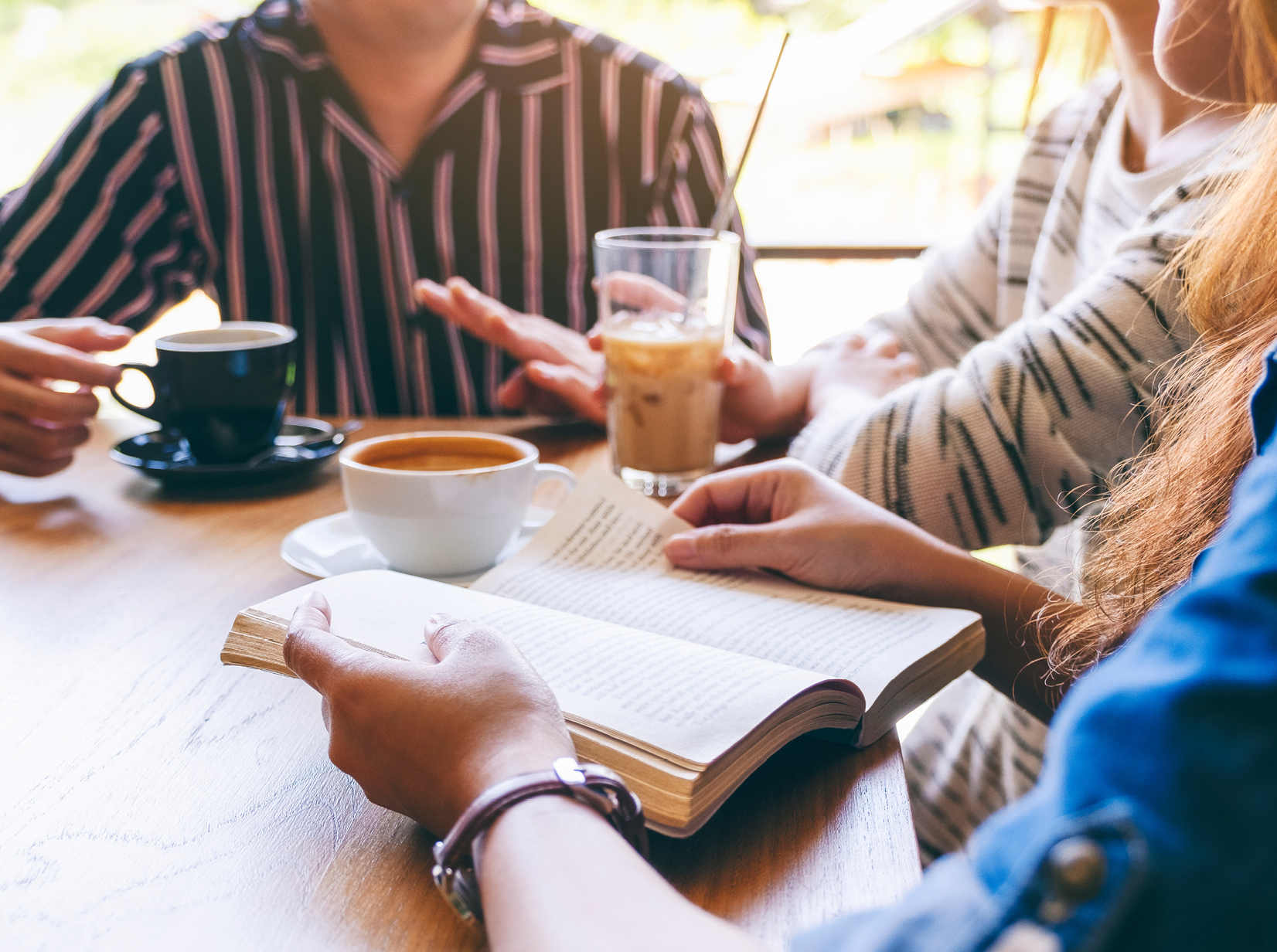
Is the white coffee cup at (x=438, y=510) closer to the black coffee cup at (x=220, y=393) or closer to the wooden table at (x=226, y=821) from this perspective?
the wooden table at (x=226, y=821)

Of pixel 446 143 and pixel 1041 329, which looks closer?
pixel 1041 329

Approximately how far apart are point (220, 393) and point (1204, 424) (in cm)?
77

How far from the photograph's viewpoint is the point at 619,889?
1.07 ft

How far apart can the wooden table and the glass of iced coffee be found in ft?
1.32

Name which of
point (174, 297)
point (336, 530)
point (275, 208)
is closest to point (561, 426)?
point (336, 530)

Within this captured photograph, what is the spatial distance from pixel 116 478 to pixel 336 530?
0.32m

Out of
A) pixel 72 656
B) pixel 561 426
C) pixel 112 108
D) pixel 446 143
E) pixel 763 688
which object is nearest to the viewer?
pixel 763 688

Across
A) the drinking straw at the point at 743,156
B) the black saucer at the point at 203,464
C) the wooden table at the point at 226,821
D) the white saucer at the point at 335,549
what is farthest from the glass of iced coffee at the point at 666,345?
the wooden table at the point at 226,821

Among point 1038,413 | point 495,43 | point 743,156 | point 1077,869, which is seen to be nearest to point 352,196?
point 495,43

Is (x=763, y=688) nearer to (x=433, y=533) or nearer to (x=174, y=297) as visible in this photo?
(x=433, y=533)

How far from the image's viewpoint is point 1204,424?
0.54m

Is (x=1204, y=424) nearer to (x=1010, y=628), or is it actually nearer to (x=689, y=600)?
(x=1010, y=628)

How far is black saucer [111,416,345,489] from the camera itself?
0.91 metres

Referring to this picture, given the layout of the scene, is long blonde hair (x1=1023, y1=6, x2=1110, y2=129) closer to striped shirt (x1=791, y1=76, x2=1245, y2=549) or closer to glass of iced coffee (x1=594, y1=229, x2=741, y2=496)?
striped shirt (x1=791, y1=76, x2=1245, y2=549)
